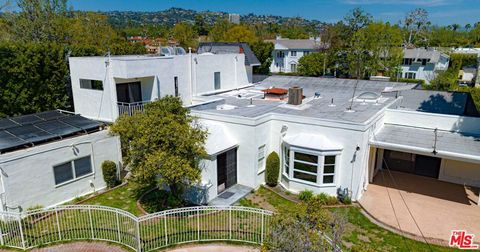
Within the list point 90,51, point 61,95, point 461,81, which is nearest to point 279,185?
point 61,95

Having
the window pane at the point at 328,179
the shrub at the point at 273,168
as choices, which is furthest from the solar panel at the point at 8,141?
the window pane at the point at 328,179

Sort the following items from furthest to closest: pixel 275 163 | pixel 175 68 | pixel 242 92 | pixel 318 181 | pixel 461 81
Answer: pixel 461 81 < pixel 242 92 < pixel 175 68 < pixel 275 163 < pixel 318 181

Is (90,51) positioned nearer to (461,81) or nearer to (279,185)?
(279,185)

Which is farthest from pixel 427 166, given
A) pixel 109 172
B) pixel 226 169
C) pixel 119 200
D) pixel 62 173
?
pixel 62 173

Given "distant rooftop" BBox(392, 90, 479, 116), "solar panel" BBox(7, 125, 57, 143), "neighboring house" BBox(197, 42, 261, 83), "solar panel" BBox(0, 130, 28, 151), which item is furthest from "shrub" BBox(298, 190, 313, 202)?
"neighboring house" BBox(197, 42, 261, 83)

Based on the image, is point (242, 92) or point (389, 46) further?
point (389, 46)

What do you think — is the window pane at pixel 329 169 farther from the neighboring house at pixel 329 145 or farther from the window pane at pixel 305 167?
the window pane at pixel 305 167

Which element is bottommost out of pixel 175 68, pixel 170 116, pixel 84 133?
pixel 84 133
